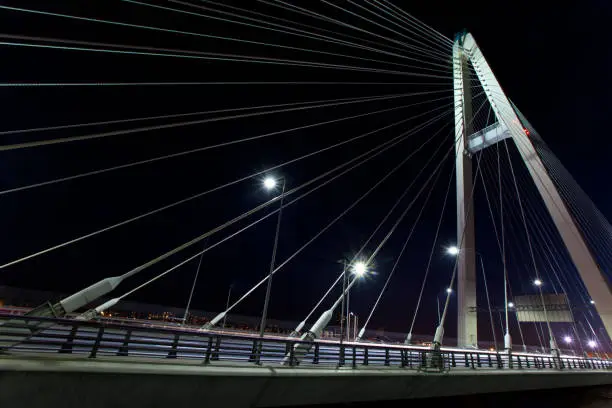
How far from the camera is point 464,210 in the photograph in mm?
22547

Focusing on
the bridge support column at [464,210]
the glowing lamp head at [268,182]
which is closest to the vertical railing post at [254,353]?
the glowing lamp head at [268,182]

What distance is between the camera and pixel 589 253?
1922cm

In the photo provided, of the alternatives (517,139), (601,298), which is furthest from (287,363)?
(517,139)

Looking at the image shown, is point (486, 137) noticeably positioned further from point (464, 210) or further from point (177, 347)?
point (177, 347)

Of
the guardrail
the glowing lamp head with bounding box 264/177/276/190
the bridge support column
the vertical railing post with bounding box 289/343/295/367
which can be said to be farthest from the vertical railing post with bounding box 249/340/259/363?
the bridge support column

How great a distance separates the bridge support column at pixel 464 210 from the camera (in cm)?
2048

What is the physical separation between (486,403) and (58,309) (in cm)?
1634

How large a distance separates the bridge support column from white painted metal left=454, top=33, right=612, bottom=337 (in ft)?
5.64

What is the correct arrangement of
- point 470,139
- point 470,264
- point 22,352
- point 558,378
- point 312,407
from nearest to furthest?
point 22,352, point 312,407, point 558,378, point 470,264, point 470,139

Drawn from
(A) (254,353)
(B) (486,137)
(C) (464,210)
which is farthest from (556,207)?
(A) (254,353)

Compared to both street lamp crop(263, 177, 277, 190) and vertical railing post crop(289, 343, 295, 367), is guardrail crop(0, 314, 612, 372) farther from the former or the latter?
street lamp crop(263, 177, 277, 190)

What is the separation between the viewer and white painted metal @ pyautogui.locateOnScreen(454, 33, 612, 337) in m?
19.2

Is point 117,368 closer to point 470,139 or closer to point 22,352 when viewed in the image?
point 22,352

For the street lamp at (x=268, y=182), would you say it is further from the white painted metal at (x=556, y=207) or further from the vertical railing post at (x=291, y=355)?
the white painted metal at (x=556, y=207)
